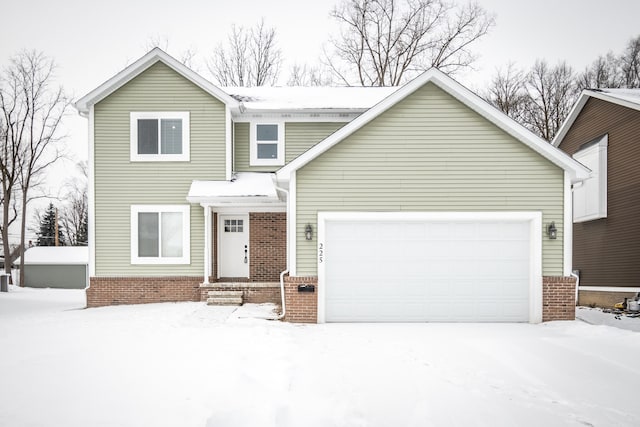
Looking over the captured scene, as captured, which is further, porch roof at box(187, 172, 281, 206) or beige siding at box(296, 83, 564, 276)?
porch roof at box(187, 172, 281, 206)

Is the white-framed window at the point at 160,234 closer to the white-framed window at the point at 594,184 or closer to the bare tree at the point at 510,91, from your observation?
the white-framed window at the point at 594,184

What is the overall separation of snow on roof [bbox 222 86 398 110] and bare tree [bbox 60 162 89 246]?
41.2m

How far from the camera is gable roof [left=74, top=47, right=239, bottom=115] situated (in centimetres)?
1274

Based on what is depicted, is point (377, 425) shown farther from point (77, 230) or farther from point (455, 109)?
point (77, 230)

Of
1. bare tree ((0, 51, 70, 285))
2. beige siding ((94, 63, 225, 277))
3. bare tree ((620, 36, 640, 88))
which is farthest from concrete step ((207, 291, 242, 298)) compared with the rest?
bare tree ((620, 36, 640, 88))

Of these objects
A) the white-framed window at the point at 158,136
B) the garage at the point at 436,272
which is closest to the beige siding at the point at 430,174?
the garage at the point at 436,272

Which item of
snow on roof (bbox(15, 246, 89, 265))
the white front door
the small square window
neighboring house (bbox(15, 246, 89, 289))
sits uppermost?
the small square window

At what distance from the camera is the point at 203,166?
13078 mm

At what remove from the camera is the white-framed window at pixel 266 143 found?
14.0 meters

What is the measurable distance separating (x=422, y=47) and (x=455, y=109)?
18284 mm

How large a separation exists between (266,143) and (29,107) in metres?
18.2

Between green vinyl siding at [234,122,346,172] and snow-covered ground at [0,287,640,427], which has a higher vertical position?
green vinyl siding at [234,122,346,172]

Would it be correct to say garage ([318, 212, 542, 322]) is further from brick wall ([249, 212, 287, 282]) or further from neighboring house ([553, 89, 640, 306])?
neighboring house ([553, 89, 640, 306])

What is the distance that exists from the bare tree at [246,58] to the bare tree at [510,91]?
14415 mm
